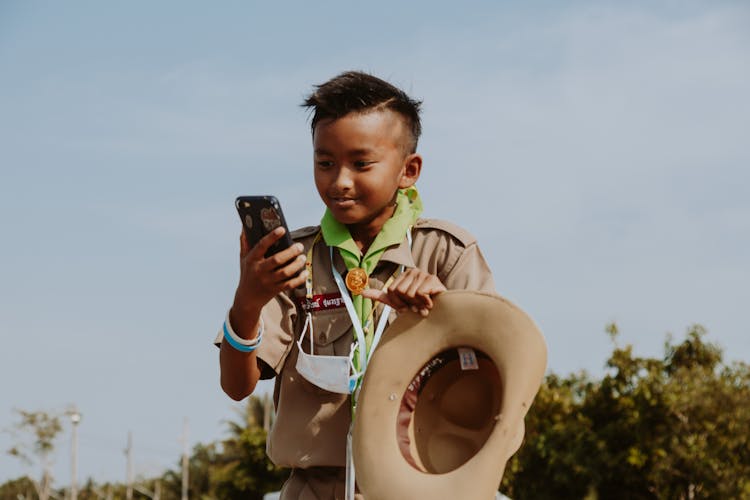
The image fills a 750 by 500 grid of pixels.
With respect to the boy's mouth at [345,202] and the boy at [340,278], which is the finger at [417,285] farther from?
the boy's mouth at [345,202]

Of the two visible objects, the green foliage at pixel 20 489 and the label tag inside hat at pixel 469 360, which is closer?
the label tag inside hat at pixel 469 360

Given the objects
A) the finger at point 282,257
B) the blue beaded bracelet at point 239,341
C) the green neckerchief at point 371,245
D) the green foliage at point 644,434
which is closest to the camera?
the finger at point 282,257

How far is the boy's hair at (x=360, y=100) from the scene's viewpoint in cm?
328

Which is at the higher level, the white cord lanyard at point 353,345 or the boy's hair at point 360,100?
the boy's hair at point 360,100

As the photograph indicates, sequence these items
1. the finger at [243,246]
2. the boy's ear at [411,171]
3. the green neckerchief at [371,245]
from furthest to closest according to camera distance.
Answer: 1. the boy's ear at [411,171]
2. the green neckerchief at [371,245]
3. the finger at [243,246]

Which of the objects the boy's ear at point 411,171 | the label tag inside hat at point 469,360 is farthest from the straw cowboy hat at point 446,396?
the boy's ear at point 411,171

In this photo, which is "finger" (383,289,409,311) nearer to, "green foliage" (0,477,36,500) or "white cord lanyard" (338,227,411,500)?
"white cord lanyard" (338,227,411,500)

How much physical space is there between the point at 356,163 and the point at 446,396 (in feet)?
2.42

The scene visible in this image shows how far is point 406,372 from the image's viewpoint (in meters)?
2.94

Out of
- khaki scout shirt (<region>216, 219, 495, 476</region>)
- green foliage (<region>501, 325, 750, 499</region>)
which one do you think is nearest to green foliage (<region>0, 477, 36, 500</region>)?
green foliage (<region>501, 325, 750, 499</region>)

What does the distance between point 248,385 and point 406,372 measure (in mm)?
572

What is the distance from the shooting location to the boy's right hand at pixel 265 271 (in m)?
2.88

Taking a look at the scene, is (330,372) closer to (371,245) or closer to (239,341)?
(239,341)

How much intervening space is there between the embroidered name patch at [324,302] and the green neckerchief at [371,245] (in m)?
0.08
